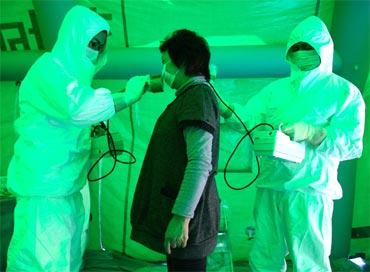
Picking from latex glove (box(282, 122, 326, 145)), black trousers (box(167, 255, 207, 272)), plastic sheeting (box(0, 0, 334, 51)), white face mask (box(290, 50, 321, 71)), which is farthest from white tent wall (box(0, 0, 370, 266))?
black trousers (box(167, 255, 207, 272))

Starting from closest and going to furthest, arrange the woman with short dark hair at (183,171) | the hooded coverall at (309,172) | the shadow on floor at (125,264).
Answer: the woman with short dark hair at (183,171)
the hooded coverall at (309,172)
the shadow on floor at (125,264)

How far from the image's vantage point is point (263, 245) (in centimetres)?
175

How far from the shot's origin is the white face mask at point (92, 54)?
167 cm

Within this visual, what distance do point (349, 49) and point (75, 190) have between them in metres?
1.63

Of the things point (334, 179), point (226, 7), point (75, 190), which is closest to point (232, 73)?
point (226, 7)

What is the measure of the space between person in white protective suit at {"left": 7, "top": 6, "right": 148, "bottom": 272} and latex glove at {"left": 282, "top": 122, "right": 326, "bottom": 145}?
616 mm

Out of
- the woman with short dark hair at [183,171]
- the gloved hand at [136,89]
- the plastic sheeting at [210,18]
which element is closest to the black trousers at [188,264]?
the woman with short dark hair at [183,171]

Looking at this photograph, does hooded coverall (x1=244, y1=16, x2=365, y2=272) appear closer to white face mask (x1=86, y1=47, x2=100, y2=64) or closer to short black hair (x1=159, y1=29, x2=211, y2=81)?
short black hair (x1=159, y1=29, x2=211, y2=81)

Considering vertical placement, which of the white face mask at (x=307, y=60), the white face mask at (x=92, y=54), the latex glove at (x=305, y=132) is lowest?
the latex glove at (x=305, y=132)

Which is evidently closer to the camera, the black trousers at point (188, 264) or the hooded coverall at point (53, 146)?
the black trousers at point (188, 264)

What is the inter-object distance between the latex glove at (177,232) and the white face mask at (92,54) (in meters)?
0.89

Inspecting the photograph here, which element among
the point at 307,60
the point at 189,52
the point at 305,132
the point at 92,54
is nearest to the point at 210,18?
the point at 307,60

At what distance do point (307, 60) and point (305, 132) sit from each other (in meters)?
0.38

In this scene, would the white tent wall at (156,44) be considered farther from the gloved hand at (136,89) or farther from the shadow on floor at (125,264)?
the gloved hand at (136,89)
